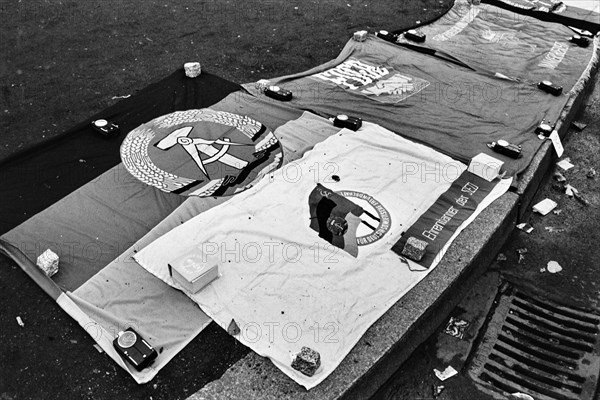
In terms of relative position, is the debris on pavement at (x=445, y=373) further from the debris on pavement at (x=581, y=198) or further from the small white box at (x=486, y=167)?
the debris on pavement at (x=581, y=198)

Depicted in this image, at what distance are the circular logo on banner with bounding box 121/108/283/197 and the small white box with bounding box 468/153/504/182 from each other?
2.38 m

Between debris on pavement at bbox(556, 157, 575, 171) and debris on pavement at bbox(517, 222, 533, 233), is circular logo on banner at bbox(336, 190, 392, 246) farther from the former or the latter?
debris on pavement at bbox(556, 157, 575, 171)

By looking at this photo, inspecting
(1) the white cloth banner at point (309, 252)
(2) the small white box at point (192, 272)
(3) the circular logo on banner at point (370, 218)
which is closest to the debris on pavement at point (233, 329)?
(1) the white cloth banner at point (309, 252)

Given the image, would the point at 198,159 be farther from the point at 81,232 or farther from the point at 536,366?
the point at 536,366

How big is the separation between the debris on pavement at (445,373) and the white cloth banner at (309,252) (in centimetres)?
76

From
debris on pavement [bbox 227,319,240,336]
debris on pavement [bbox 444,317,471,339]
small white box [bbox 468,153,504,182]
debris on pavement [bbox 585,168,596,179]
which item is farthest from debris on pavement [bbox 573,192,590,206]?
debris on pavement [bbox 227,319,240,336]

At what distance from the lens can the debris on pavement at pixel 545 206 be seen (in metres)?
6.57

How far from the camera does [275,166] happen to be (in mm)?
6461

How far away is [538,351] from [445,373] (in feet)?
3.18

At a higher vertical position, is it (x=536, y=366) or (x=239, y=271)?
(x=239, y=271)

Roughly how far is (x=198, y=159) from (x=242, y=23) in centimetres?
463

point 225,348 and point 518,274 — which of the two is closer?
point 225,348

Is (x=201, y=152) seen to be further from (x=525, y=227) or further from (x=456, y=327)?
(x=525, y=227)

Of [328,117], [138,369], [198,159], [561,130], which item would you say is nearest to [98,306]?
[138,369]
